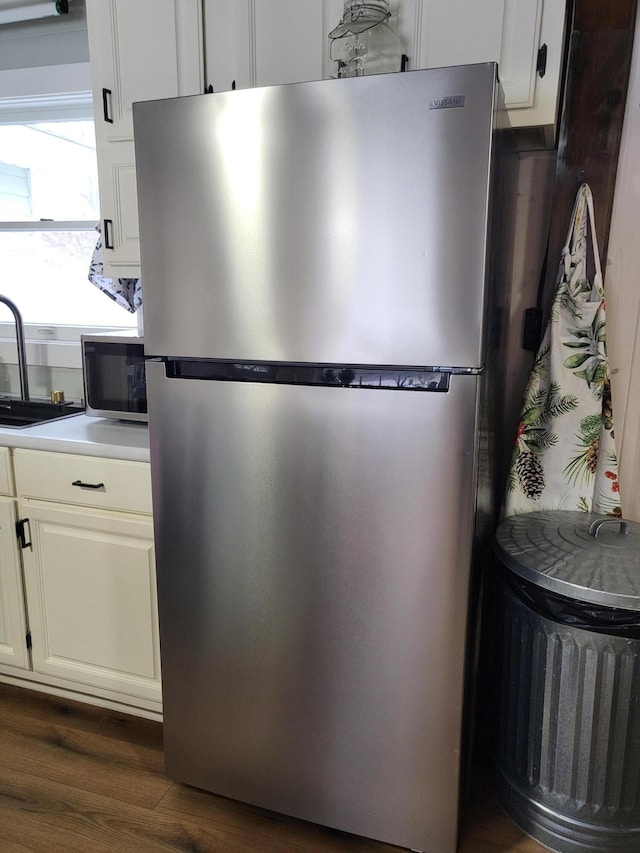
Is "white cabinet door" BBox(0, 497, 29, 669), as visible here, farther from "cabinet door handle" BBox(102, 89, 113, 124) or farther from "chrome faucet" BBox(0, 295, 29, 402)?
"cabinet door handle" BBox(102, 89, 113, 124)

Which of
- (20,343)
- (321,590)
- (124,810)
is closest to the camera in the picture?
(321,590)

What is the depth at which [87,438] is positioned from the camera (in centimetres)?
183

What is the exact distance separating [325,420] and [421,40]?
3.05 ft

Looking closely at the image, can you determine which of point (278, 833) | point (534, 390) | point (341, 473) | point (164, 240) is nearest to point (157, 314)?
point (164, 240)

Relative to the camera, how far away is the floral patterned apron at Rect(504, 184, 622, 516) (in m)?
1.67

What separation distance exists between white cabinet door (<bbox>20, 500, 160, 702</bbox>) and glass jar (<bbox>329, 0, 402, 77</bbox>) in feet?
4.13

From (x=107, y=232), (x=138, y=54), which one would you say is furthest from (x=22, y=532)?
(x=138, y=54)

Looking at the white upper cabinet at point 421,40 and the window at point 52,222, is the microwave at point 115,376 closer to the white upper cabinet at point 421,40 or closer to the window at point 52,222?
the window at point 52,222

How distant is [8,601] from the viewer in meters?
1.98

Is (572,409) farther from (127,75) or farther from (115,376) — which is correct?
(127,75)

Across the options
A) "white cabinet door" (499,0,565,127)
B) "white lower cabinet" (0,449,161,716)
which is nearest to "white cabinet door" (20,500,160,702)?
"white lower cabinet" (0,449,161,716)

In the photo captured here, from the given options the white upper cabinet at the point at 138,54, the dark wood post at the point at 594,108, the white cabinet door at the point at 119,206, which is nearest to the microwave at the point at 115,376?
the white cabinet door at the point at 119,206

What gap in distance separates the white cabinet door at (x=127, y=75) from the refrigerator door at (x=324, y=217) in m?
0.50

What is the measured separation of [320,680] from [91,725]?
3.02ft
